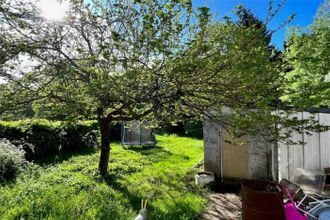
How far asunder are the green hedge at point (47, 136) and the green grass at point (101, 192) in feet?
4.69

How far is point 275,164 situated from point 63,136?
26.8 ft

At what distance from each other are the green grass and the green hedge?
4.69 feet

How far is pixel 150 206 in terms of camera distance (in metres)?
5.47

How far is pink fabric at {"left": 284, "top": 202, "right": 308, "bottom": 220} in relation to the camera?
4184mm

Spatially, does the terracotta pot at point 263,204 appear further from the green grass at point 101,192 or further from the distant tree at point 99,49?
the distant tree at point 99,49

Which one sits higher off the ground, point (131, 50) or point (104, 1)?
point (104, 1)

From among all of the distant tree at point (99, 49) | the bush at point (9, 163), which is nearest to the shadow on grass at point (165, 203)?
the distant tree at point (99, 49)

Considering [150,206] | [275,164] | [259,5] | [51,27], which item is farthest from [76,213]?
[275,164]

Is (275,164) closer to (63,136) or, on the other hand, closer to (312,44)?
(312,44)

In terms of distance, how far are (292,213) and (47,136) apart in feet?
30.5

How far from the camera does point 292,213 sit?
4.22 m

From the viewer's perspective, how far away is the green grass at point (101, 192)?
4.89 meters

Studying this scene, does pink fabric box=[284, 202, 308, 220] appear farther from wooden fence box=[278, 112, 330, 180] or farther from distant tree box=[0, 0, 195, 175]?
wooden fence box=[278, 112, 330, 180]

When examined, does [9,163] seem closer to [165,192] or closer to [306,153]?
[165,192]
